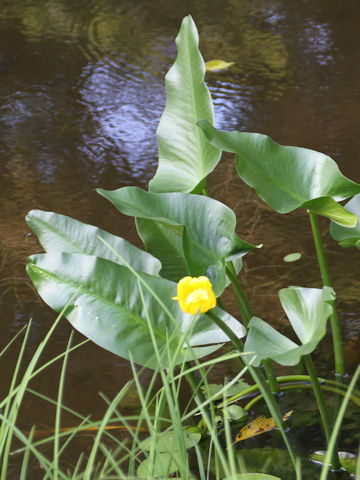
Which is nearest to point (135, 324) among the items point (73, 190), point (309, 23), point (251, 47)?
point (73, 190)

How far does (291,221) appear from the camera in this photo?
5.22 ft

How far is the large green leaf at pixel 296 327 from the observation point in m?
0.73

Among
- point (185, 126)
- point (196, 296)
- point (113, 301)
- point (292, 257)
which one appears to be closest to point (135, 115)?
point (292, 257)

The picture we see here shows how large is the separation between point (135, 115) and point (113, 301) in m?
1.33

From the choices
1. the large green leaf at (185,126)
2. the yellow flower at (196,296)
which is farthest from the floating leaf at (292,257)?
the yellow flower at (196,296)

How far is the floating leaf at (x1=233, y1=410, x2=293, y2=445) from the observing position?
1.03m

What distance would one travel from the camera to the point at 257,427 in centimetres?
104

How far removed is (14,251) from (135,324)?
0.78m

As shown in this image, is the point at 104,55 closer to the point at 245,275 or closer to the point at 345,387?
the point at 245,275

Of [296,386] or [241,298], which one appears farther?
[296,386]

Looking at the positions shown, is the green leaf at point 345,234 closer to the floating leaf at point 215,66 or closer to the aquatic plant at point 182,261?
the aquatic plant at point 182,261

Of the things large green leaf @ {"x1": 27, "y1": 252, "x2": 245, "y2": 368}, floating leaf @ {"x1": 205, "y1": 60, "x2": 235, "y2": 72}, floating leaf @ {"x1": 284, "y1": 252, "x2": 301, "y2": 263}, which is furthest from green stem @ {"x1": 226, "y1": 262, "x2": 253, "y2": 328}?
floating leaf @ {"x1": 205, "y1": 60, "x2": 235, "y2": 72}

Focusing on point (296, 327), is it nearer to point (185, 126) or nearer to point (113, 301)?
point (113, 301)

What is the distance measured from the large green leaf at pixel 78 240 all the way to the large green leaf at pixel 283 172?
7.1 inches
